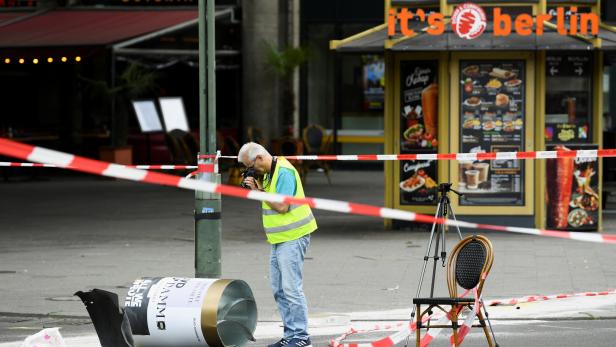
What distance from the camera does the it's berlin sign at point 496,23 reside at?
15.4m

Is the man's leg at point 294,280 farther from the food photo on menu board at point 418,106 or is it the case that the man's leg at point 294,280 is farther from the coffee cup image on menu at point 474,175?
the food photo on menu board at point 418,106

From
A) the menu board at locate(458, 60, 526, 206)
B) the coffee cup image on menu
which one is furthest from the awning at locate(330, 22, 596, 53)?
the coffee cup image on menu

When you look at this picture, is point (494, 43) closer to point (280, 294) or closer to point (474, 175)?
point (474, 175)

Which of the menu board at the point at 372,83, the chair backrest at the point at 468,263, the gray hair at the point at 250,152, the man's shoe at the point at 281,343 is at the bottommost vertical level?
the man's shoe at the point at 281,343

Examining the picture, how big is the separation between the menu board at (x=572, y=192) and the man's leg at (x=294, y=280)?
7.95m

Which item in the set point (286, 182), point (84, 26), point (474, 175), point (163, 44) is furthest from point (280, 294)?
point (84, 26)

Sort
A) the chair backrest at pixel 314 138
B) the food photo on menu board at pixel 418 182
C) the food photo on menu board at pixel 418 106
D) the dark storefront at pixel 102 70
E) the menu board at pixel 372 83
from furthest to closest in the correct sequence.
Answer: the menu board at pixel 372 83 → the chair backrest at pixel 314 138 → the dark storefront at pixel 102 70 → the food photo on menu board at pixel 418 182 → the food photo on menu board at pixel 418 106

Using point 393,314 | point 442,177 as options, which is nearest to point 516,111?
point 442,177

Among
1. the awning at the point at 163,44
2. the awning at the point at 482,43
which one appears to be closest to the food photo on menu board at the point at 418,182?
the awning at the point at 482,43

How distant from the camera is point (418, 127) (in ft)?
54.5

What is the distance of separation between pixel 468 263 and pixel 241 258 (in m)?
6.23

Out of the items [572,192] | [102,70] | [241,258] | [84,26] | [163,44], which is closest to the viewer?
[241,258]

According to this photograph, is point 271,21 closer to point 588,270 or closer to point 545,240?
point 545,240

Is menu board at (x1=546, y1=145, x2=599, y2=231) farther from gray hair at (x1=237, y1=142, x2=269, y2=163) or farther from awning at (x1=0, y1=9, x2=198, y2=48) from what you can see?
awning at (x1=0, y1=9, x2=198, y2=48)
